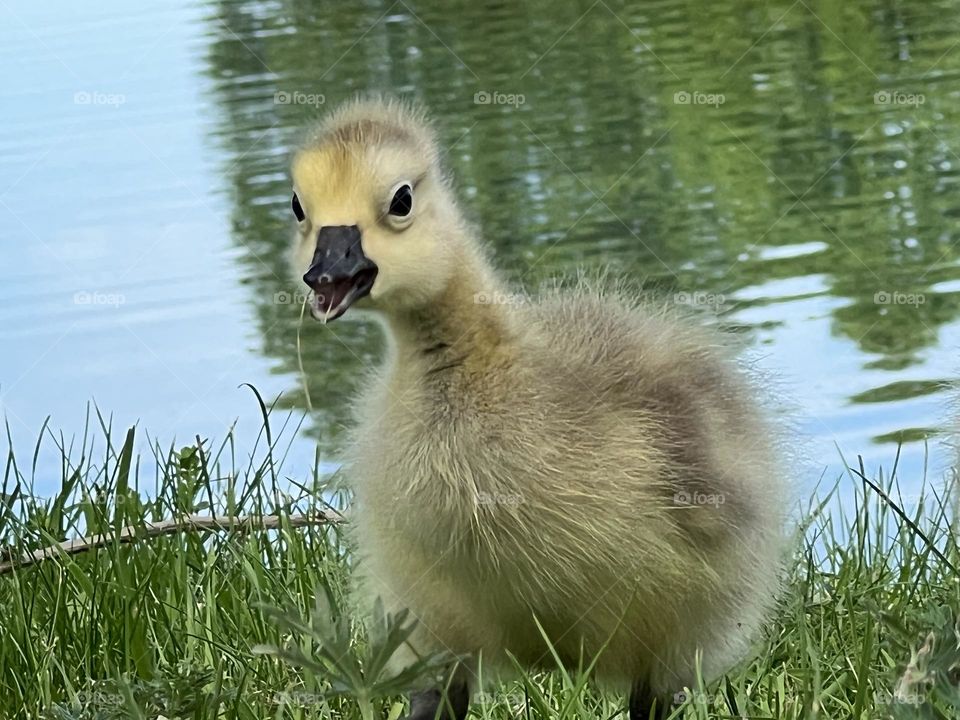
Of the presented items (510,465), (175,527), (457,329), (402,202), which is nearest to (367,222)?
(402,202)

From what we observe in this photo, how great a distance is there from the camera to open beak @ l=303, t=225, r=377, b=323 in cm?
283

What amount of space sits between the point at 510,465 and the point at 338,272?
0.45 meters

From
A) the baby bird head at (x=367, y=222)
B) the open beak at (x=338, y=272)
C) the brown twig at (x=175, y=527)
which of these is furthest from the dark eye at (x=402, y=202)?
the brown twig at (x=175, y=527)

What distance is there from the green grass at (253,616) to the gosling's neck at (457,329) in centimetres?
47

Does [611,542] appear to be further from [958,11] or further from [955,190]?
[958,11]

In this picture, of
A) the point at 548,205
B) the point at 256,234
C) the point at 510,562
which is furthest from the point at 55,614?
the point at 548,205

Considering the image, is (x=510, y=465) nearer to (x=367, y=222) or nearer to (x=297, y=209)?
(x=367, y=222)

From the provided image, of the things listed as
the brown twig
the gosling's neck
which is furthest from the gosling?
the brown twig

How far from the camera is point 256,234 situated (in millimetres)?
9617

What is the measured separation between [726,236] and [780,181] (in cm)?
Result: 179

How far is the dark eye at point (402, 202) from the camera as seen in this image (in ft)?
9.87

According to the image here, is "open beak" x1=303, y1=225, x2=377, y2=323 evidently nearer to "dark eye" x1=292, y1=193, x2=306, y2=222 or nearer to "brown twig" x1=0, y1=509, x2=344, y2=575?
"dark eye" x1=292, y1=193, x2=306, y2=222

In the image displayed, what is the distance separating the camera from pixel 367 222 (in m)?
2.95

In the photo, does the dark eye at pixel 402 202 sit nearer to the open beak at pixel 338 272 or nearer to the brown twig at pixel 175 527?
the open beak at pixel 338 272
